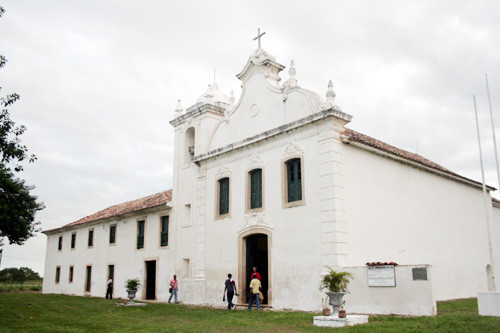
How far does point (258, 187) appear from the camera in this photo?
745 inches

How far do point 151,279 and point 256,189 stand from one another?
9.89m

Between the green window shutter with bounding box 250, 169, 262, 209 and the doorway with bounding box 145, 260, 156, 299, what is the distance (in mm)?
8894

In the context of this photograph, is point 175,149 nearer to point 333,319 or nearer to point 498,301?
point 333,319

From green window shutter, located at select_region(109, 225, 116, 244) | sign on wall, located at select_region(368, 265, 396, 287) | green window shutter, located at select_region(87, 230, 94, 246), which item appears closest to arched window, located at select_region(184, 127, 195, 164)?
green window shutter, located at select_region(109, 225, 116, 244)

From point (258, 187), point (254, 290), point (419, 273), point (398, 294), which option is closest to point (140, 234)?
point (258, 187)

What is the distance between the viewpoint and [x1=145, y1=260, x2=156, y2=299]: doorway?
24.9 metres

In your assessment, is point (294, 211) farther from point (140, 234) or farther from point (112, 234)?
point (112, 234)

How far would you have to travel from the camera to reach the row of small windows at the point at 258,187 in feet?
56.5

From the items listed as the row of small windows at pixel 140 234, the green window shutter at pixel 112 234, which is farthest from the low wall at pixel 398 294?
the green window shutter at pixel 112 234

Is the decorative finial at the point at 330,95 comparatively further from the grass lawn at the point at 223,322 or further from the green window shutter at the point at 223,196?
the grass lawn at the point at 223,322

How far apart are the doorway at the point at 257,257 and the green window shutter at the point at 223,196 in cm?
190

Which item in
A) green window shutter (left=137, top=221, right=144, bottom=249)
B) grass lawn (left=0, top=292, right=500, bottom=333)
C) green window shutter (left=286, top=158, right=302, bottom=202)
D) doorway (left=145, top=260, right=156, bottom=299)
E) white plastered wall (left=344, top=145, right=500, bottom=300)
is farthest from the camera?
green window shutter (left=137, top=221, right=144, bottom=249)

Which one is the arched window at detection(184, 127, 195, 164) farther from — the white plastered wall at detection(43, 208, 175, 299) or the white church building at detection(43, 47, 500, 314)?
the white plastered wall at detection(43, 208, 175, 299)

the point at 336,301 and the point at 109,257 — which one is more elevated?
the point at 109,257
